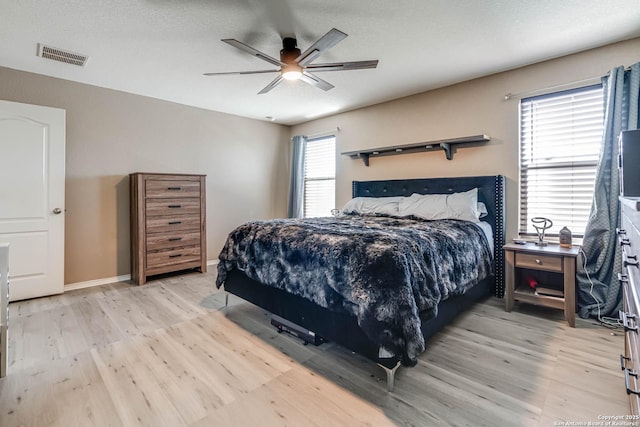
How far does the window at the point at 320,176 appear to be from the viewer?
16.8 feet

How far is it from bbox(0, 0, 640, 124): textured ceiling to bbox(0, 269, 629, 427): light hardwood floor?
2416mm

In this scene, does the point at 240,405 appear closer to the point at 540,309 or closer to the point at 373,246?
the point at 373,246

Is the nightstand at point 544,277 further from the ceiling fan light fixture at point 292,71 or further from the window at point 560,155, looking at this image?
the ceiling fan light fixture at point 292,71

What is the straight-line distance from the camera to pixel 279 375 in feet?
6.07

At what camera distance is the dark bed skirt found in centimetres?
179

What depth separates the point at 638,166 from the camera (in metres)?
1.58

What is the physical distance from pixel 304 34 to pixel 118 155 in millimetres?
2923

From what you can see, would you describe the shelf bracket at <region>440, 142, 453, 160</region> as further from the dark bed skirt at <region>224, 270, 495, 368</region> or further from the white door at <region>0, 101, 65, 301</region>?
the white door at <region>0, 101, 65, 301</region>

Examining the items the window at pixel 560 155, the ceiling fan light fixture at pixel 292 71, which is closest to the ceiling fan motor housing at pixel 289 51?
the ceiling fan light fixture at pixel 292 71

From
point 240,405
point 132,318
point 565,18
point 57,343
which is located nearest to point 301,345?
point 240,405

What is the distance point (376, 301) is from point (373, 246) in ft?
1.07

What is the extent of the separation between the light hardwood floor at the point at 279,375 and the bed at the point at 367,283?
20 cm

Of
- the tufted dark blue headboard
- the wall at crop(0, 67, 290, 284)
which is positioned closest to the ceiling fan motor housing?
the tufted dark blue headboard

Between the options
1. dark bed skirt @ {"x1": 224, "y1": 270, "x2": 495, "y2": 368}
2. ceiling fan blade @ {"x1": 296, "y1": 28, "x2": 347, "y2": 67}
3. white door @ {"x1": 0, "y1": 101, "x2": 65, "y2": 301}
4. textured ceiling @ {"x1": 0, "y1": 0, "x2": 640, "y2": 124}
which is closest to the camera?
dark bed skirt @ {"x1": 224, "y1": 270, "x2": 495, "y2": 368}
